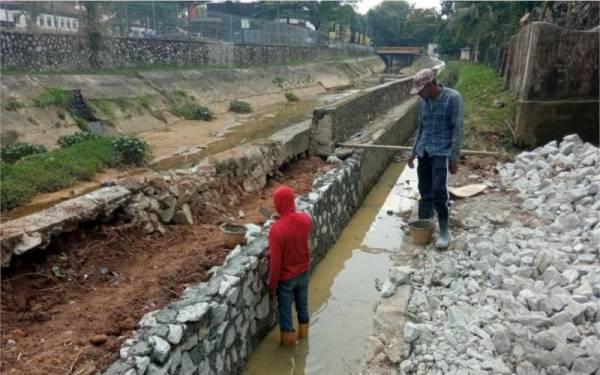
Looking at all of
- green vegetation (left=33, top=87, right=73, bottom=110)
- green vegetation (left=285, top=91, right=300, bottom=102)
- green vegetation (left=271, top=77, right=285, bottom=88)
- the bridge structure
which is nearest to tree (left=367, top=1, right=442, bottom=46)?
the bridge structure

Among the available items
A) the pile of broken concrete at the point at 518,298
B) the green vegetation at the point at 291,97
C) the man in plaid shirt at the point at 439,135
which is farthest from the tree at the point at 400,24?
the man in plaid shirt at the point at 439,135

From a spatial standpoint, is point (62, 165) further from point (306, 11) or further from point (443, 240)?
point (306, 11)

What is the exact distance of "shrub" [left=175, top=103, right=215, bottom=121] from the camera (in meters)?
20.5

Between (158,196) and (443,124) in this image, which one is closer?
(443,124)

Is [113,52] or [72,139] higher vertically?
[113,52]

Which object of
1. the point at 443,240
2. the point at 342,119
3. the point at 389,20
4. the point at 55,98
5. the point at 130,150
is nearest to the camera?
the point at 443,240

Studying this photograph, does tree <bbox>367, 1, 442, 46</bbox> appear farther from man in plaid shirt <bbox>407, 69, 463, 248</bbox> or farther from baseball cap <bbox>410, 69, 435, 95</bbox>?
baseball cap <bbox>410, 69, 435, 95</bbox>

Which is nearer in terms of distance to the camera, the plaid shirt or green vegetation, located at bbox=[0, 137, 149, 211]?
the plaid shirt

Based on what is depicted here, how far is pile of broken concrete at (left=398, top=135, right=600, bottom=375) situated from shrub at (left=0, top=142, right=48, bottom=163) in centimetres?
1043

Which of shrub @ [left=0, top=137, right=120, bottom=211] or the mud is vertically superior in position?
the mud

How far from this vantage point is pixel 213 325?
4004 millimetres

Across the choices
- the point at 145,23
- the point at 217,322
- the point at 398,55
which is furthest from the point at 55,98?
the point at 398,55

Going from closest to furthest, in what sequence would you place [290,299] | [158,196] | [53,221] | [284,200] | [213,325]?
[213,325] → [284,200] → [290,299] → [53,221] → [158,196]

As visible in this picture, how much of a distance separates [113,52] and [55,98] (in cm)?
687
